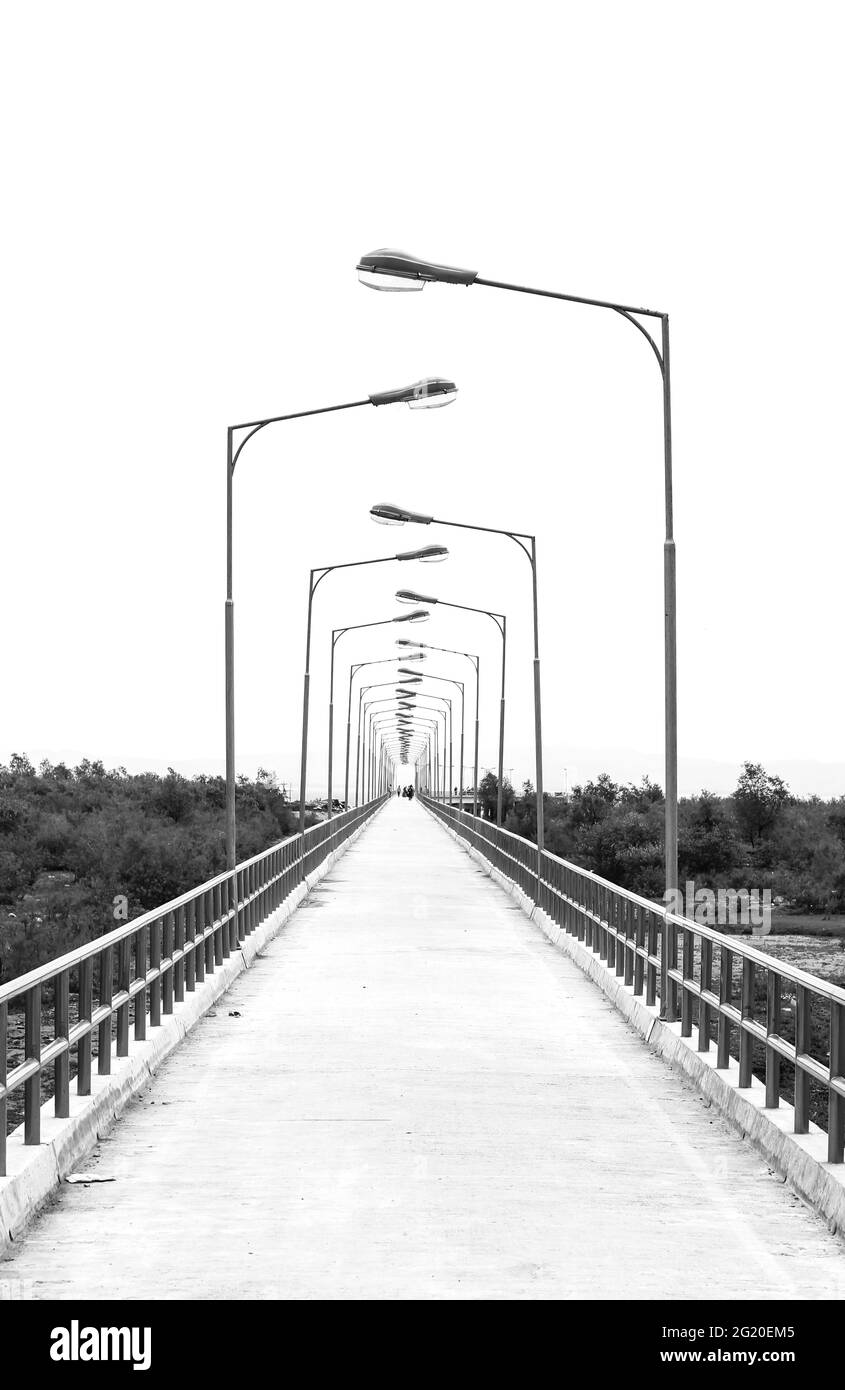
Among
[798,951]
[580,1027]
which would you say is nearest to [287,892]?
[798,951]

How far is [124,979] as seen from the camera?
12.3 meters

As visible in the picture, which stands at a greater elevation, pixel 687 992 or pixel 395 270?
pixel 395 270

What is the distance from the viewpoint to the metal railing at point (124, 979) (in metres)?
8.91

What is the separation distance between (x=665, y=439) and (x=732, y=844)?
5627 centimetres

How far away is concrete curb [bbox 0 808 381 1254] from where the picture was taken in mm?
8391

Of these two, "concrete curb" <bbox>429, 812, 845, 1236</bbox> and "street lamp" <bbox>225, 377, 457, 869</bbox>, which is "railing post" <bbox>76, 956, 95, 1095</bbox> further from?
"street lamp" <bbox>225, 377, 457, 869</bbox>

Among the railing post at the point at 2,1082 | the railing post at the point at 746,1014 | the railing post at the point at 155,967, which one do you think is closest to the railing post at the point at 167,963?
the railing post at the point at 155,967

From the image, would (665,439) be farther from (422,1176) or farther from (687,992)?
(422,1176)

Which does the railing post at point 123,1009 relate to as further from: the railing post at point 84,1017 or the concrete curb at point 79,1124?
the railing post at point 84,1017

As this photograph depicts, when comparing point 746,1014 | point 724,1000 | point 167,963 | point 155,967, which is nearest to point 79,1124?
point 155,967

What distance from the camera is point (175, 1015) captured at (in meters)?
14.8

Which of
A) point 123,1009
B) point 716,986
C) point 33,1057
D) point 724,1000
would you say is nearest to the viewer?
point 33,1057

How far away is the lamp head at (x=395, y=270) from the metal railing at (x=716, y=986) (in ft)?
18.4

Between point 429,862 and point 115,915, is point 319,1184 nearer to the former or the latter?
point 115,915
